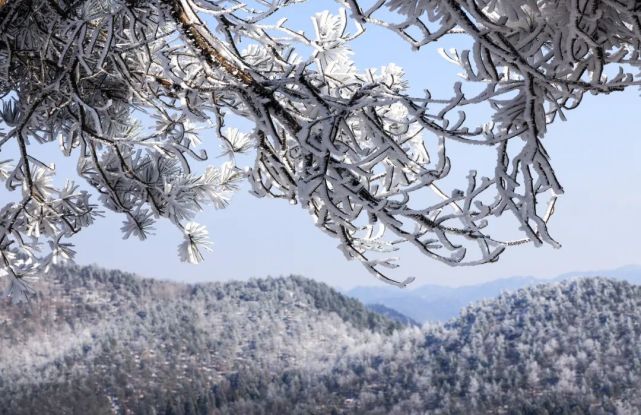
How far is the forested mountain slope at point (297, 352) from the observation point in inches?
918

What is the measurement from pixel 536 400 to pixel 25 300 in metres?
21.8

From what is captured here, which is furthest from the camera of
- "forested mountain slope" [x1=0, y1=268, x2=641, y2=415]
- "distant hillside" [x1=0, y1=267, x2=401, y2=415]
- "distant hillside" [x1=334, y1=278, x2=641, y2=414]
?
"distant hillside" [x1=0, y1=267, x2=401, y2=415]

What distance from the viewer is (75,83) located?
225cm

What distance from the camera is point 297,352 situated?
34219 mm

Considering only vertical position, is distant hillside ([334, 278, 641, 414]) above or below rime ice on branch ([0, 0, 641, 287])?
below

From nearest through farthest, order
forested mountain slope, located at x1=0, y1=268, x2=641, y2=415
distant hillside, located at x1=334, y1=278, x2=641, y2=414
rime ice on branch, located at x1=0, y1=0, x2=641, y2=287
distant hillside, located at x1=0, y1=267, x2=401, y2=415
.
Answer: rime ice on branch, located at x1=0, y1=0, x2=641, y2=287 → distant hillside, located at x1=334, y1=278, x2=641, y2=414 → forested mountain slope, located at x1=0, y1=268, x2=641, y2=415 → distant hillside, located at x1=0, y1=267, x2=401, y2=415

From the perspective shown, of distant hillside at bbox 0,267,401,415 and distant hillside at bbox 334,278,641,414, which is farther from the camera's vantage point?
distant hillside at bbox 0,267,401,415

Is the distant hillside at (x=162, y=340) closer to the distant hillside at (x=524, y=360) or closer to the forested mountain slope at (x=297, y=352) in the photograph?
the forested mountain slope at (x=297, y=352)

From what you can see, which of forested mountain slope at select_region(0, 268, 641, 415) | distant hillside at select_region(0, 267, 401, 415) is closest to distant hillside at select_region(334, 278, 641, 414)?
forested mountain slope at select_region(0, 268, 641, 415)

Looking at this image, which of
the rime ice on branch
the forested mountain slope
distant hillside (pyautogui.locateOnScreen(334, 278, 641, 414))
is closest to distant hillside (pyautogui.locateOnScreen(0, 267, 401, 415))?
the forested mountain slope

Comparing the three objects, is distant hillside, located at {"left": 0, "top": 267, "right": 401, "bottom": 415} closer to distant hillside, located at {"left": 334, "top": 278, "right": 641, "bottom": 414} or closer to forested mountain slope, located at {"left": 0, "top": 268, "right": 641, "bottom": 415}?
forested mountain slope, located at {"left": 0, "top": 268, "right": 641, "bottom": 415}

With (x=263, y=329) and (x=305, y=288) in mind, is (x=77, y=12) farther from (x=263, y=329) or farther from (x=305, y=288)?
(x=305, y=288)

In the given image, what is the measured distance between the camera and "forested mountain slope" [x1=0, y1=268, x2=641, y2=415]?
23312mm

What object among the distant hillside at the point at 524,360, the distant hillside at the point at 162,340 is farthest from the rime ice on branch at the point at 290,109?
the distant hillside at the point at 162,340
